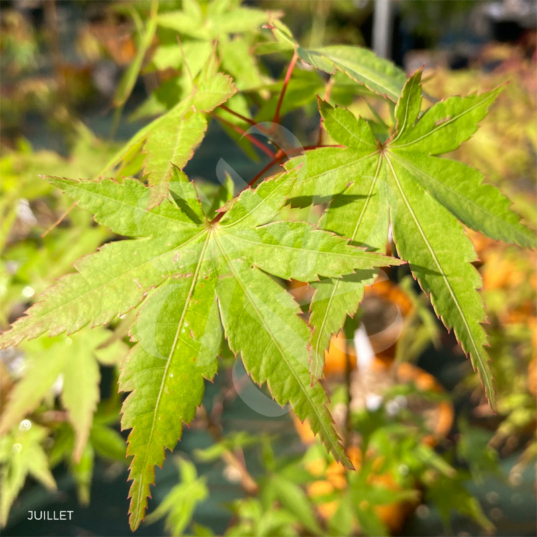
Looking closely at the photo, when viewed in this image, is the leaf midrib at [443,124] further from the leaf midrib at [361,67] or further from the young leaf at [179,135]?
the young leaf at [179,135]

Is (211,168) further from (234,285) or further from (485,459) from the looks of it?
(234,285)

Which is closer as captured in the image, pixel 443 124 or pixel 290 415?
pixel 443 124

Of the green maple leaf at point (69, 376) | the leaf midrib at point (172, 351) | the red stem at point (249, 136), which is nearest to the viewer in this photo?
the leaf midrib at point (172, 351)

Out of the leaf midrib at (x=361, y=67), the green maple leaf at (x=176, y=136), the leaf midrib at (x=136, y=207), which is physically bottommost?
the leaf midrib at (x=136, y=207)

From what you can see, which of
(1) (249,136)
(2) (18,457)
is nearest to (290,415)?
(2) (18,457)

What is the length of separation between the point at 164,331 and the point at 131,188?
113mm

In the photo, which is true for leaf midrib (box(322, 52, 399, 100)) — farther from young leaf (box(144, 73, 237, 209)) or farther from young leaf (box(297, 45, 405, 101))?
young leaf (box(144, 73, 237, 209))

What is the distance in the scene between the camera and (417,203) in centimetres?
38

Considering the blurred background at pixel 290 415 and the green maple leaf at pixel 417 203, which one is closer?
the green maple leaf at pixel 417 203

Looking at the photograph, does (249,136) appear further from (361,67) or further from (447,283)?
(447,283)

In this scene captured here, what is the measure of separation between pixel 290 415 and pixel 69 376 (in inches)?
33.1

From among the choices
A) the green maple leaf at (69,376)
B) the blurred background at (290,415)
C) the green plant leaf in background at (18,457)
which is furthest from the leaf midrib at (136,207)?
the green plant leaf in background at (18,457)

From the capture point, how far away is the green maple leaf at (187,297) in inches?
12.9

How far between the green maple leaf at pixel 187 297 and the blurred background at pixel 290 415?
0.11 meters
